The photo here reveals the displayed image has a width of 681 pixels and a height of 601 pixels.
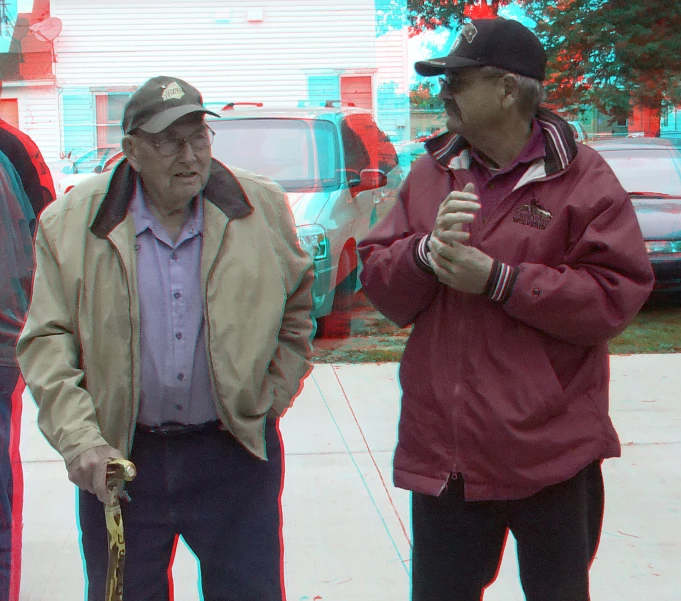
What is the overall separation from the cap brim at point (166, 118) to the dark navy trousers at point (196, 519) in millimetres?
724

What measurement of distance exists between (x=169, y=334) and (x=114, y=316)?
0.44 ft

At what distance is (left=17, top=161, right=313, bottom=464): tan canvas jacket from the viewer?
204 cm

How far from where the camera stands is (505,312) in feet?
6.80

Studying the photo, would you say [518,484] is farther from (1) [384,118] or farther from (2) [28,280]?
(1) [384,118]

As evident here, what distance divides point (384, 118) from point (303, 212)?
125cm

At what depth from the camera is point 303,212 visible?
686 centimetres

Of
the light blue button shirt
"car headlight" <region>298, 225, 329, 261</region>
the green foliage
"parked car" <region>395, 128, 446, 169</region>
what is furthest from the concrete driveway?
the green foliage

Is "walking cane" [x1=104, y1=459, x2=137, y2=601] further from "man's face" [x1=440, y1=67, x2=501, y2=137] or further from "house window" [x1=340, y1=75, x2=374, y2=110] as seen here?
"house window" [x1=340, y1=75, x2=374, y2=110]

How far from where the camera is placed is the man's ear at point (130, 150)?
212 cm

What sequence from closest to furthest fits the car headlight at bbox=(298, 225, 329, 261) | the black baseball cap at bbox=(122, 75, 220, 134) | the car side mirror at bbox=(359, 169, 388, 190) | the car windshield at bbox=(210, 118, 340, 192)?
the black baseball cap at bbox=(122, 75, 220, 134) → the car headlight at bbox=(298, 225, 329, 261) → the car windshield at bbox=(210, 118, 340, 192) → the car side mirror at bbox=(359, 169, 388, 190)

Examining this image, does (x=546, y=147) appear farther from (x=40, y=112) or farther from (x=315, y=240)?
(x=40, y=112)

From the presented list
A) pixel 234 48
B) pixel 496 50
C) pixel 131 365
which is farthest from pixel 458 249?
pixel 234 48

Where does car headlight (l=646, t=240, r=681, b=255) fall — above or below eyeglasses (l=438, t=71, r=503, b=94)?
below

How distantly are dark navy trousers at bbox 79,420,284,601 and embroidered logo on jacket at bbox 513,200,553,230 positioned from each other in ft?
2.85
